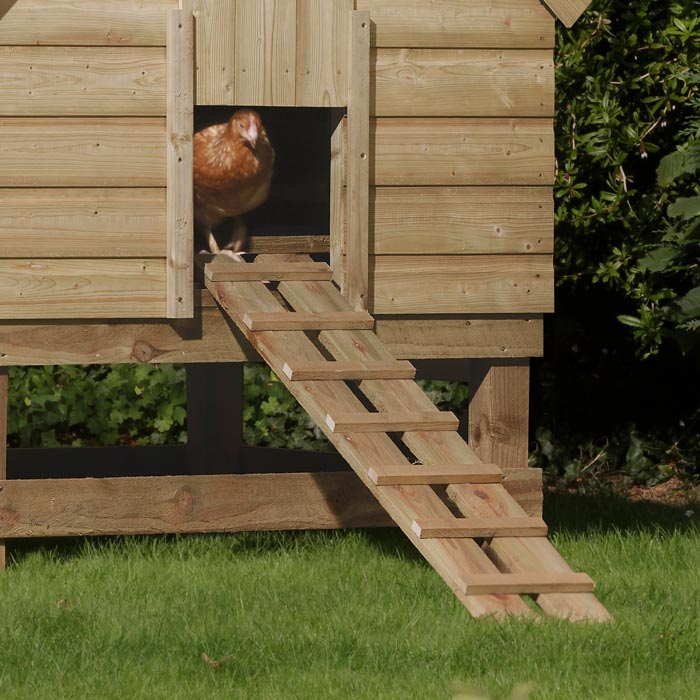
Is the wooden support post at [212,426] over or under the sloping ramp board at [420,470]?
under

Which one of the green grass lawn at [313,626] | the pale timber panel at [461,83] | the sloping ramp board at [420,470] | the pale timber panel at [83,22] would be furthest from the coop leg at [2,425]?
the pale timber panel at [461,83]

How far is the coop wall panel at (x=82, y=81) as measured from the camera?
5785mm

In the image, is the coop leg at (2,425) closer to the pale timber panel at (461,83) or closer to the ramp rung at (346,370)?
the ramp rung at (346,370)

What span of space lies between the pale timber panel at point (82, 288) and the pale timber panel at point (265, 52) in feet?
2.67

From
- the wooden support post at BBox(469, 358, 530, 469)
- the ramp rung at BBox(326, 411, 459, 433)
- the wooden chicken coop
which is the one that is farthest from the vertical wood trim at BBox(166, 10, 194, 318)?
the wooden support post at BBox(469, 358, 530, 469)

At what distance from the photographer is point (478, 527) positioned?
4.96 m

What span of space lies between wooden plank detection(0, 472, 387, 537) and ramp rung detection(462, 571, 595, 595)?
62.8 inches

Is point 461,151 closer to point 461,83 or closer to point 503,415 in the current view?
point 461,83

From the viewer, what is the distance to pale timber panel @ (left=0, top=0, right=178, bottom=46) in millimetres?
Answer: 5777

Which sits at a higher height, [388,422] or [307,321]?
[307,321]

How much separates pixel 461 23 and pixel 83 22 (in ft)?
5.22

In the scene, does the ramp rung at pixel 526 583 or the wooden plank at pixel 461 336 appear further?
the wooden plank at pixel 461 336

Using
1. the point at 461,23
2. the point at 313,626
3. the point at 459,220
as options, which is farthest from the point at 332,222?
the point at 313,626

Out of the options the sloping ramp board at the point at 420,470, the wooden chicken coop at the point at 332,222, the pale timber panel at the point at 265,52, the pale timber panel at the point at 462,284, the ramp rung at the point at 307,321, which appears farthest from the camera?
the pale timber panel at the point at 462,284
